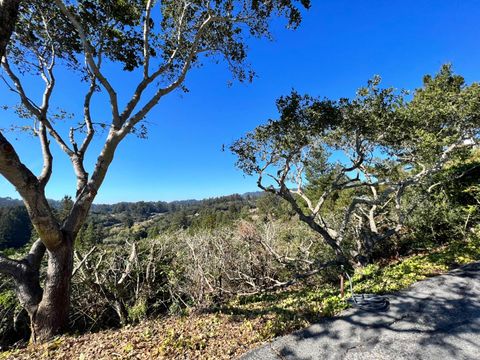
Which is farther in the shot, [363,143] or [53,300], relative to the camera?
[363,143]

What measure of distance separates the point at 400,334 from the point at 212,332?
2.71 meters

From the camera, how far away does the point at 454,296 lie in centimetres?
396

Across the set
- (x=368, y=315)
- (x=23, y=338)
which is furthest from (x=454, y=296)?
(x=23, y=338)

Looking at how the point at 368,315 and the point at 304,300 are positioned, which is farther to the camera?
the point at 304,300

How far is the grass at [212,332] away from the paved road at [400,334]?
1.04ft

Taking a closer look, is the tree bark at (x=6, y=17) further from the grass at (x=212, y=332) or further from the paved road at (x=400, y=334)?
the paved road at (x=400, y=334)

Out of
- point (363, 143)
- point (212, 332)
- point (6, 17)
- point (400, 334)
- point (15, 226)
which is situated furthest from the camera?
point (15, 226)

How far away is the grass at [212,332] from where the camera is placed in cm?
321

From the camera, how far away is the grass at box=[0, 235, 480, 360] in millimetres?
3205

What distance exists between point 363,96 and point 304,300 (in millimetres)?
5599

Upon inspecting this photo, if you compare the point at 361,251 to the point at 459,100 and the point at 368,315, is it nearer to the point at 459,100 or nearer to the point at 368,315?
the point at 368,315

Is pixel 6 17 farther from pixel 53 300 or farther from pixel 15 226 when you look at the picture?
pixel 15 226

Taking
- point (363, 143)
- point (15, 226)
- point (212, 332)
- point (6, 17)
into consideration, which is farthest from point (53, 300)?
point (15, 226)

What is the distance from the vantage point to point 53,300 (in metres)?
3.74
